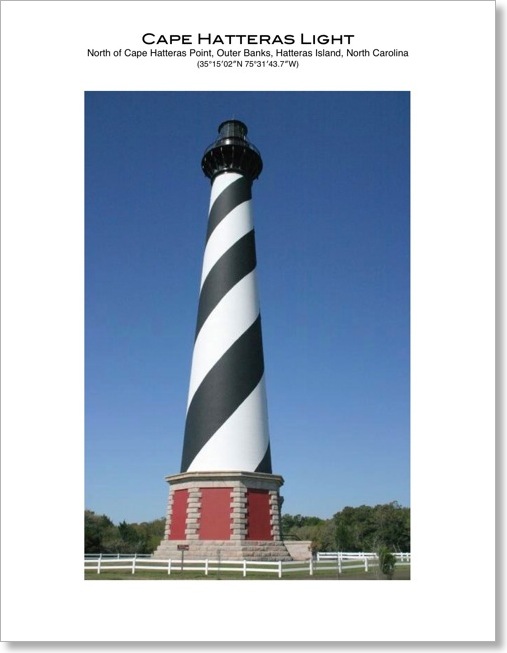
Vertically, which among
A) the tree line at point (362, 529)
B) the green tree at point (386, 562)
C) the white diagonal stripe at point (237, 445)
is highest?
the white diagonal stripe at point (237, 445)

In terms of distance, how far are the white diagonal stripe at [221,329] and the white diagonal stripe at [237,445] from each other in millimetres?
1252

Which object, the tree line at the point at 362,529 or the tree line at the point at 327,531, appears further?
the tree line at the point at 362,529

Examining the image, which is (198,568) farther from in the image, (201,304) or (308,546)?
(201,304)

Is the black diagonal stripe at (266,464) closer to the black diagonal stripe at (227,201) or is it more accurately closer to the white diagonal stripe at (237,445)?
the white diagonal stripe at (237,445)

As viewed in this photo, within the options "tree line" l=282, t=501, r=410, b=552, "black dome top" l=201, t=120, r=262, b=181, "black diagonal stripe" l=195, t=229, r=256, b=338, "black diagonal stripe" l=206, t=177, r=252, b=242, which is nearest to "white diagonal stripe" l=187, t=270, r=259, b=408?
"black diagonal stripe" l=195, t=229, r=256, b=338

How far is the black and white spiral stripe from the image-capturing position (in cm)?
1166

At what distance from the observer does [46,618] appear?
692cm

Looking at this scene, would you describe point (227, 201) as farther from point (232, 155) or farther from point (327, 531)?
point (327, 531)

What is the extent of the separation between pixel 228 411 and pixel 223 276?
328cm

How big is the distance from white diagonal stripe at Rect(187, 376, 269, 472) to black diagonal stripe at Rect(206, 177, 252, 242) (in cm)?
462

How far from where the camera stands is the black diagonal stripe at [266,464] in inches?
464

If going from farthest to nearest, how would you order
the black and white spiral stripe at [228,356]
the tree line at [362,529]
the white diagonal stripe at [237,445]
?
the tree line at [362,529] → the black and white spiral stripe at [228,356] → the white diagonal stripe at [237,445]

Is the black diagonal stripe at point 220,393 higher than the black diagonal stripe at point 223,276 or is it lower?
lower

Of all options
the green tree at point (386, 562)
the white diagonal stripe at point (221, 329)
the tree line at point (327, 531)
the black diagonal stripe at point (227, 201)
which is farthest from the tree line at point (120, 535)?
the black diagonal stripe at point (227, 201)
